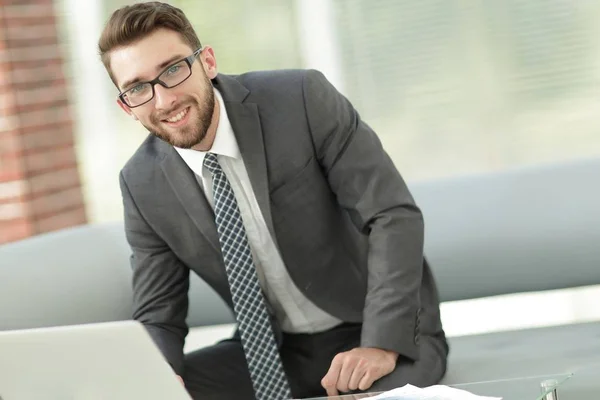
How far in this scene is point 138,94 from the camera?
244cm

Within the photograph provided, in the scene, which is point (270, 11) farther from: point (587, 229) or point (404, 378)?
point (404, 378)

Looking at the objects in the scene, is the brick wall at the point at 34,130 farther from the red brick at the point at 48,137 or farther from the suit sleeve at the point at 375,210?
the suit sleeve at the point at 375,210

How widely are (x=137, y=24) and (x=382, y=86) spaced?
207 cm

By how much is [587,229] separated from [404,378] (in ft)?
2.78

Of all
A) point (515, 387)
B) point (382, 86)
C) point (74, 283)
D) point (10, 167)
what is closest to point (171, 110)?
point (74, 283)

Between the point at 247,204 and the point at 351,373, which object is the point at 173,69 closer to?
the point at 247,204

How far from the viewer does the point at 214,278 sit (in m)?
2.67

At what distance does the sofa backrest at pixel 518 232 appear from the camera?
289 centimetres

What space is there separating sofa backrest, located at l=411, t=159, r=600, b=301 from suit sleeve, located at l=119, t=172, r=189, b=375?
79 cm

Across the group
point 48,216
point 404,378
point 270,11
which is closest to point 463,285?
point 404,378

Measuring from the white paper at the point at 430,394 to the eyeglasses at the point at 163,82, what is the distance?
96 centimetres

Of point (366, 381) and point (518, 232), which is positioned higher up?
point (518, 232)

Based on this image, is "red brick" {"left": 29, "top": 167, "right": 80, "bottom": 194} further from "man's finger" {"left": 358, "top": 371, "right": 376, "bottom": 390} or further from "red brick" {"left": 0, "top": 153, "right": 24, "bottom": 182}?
"man's finger" {"left": 358, "top": 371, "right": 376, "bottom": 390}

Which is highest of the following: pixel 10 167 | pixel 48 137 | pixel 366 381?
pixel 48 137
